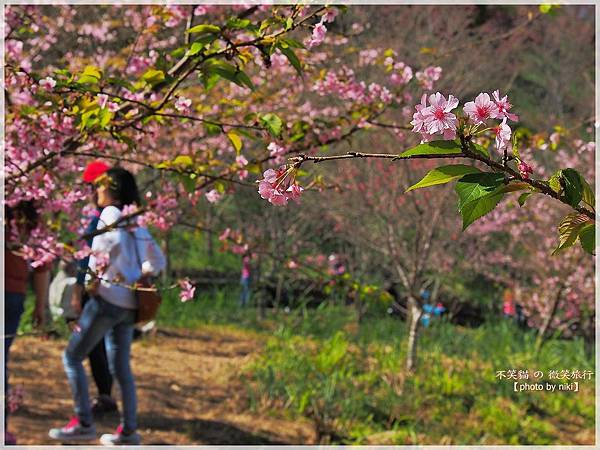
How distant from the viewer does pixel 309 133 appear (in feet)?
10.0

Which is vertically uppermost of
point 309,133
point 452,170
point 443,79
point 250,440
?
point 443,79

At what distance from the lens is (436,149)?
1.03 m

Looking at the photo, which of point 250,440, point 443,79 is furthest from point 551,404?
point 443,79

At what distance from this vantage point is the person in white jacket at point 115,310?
377cm

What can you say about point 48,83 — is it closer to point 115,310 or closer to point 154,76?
point 154,76

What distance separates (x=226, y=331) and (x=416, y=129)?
6946mm

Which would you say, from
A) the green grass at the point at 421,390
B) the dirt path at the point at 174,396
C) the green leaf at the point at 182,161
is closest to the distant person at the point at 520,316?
the green grass at the point at 421,390

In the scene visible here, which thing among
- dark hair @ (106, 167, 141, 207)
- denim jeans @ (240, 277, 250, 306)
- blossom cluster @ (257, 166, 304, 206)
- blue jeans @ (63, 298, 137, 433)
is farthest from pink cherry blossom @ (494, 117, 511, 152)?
denim jeans @ (240, 277, 250, 306)

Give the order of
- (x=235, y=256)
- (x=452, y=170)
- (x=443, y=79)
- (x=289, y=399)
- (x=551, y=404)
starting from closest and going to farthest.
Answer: (x=452, y=170)
(x=289, y=399)
(x=551, y=404)
(x=443, y=79)
(x=235, y=256)

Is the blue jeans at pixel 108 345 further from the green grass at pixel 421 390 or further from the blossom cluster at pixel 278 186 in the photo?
the blossom cluster at pixel 278 186

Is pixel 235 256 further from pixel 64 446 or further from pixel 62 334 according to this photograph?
pixel 64 446

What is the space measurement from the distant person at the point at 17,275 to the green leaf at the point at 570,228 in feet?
8.43

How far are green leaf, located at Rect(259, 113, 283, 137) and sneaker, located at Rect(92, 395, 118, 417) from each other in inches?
126

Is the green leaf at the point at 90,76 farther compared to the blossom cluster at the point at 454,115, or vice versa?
the green leaf at the point at 90,76
